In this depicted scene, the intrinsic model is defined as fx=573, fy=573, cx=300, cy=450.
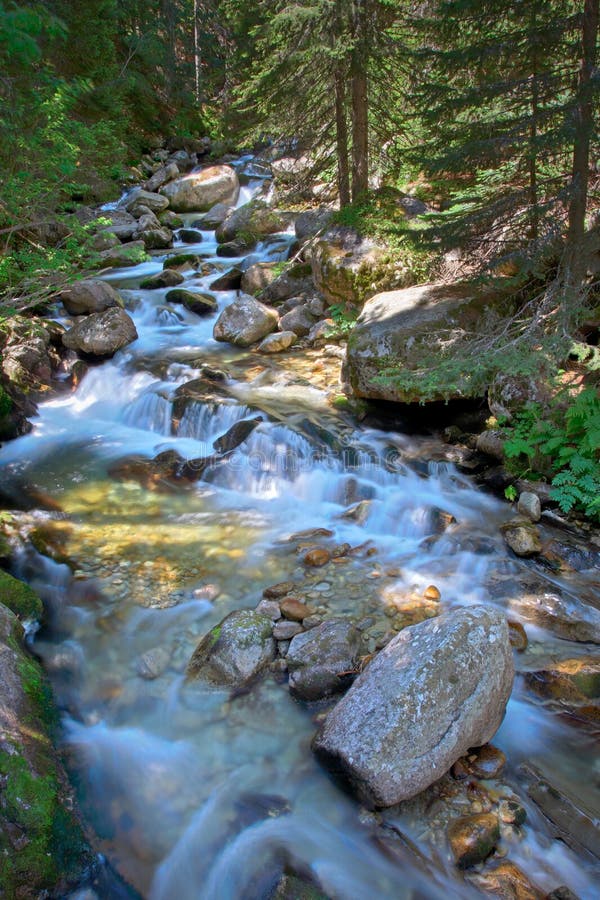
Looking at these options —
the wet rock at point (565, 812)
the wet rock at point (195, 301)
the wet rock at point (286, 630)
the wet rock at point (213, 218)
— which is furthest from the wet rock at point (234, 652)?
the wet rock at point (213, 218)

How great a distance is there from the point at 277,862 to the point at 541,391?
19.7 feet

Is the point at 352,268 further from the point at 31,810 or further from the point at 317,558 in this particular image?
the point at 31,810

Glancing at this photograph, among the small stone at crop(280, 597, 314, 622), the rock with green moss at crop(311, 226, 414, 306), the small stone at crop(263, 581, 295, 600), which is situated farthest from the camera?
the rock with green moss at crop(311, 226, 414, 306)

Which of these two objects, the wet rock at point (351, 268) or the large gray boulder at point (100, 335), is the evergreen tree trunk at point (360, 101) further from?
the large gray boulder at point (100, 335)

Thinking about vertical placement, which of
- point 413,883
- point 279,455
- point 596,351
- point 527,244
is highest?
point 527,244

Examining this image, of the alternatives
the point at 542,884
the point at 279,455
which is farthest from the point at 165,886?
the point at 279,455

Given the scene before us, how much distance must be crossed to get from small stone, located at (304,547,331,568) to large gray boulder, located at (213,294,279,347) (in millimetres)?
6580

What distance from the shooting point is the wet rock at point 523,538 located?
6188 millimetres

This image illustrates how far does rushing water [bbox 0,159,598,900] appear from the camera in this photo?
11.8 feet

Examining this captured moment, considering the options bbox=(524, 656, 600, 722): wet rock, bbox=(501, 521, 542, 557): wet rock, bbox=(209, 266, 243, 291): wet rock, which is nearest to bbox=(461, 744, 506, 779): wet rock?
bbox=(524, 656, 600, 722): wet rock

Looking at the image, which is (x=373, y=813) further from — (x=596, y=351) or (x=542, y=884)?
(x=596, y=351)

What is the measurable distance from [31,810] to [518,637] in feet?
12.8

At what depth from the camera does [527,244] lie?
7477mm

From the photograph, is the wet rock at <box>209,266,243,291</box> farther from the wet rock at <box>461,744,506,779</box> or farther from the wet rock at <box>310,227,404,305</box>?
the wet rock at <box>461,744,506,779</box>
